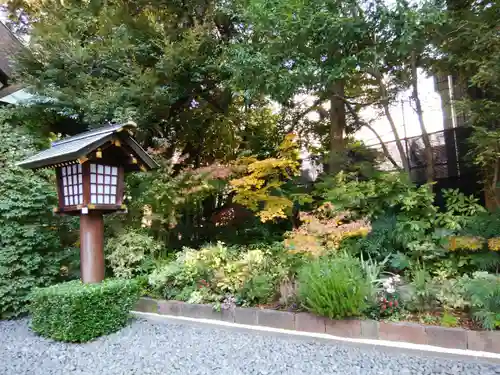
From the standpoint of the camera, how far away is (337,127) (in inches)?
269

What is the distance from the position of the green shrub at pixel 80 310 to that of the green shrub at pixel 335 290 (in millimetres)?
2367

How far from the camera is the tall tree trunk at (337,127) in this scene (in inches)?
249

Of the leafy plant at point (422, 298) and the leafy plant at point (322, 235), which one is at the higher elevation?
the leafy plant at point (322, 235)

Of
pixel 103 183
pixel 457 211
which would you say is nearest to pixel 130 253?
pixel 103 183

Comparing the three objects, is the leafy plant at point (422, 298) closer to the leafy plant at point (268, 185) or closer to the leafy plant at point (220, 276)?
the leafy plant at point (220, 276)

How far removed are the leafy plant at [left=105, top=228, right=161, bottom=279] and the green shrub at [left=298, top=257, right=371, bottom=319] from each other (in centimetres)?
290

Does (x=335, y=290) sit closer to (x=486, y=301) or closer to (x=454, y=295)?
(x=454, y=295)

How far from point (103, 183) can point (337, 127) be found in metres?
4.64

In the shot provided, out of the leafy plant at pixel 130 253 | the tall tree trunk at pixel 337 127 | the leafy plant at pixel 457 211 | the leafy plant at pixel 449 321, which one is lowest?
the leafy plant at pixel 449 321

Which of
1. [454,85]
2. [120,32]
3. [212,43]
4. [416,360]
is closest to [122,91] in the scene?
[120,32]

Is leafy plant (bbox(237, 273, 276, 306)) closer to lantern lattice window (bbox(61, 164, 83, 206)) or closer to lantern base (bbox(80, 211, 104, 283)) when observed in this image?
lantern base (bbox(80, 211, 104, 283))

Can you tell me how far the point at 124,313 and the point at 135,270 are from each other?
3.92 feet

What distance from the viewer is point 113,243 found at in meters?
5.51

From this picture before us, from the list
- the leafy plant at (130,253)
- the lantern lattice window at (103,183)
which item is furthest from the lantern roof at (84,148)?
the leafy plant at (130,253)
